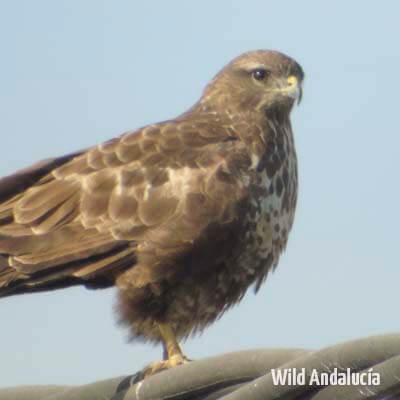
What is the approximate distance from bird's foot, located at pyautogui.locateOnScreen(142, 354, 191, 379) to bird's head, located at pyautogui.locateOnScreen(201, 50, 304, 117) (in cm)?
179

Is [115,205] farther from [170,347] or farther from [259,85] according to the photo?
[259,85]

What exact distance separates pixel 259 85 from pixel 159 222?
169 centimetres

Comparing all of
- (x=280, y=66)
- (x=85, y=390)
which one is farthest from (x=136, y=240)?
(x=85, y=390)

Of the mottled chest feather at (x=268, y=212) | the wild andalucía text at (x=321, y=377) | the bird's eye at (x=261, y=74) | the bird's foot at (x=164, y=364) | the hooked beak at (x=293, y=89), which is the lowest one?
the wild andalucía text at (x=321, y=377)

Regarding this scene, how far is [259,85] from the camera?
26.5ft

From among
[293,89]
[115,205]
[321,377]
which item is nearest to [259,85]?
[293,89]

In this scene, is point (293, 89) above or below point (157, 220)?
above

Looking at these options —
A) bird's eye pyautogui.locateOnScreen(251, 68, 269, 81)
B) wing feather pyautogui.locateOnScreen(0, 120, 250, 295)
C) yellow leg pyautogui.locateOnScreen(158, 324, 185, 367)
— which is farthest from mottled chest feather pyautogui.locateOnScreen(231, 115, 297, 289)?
bird's eye pyautogui.locateOnScreen(251, 68, 269, 81)

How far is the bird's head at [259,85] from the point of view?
7.88m

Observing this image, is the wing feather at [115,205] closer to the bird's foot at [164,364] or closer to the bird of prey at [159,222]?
the bird of prey at [159,222]

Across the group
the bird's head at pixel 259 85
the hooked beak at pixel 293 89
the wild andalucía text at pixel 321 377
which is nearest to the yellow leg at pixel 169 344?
the bird's head at pixel 259 85

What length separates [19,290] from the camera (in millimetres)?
6742

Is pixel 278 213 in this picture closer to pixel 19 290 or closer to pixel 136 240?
pixel 136 240

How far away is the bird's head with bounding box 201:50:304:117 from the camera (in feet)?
25.8
